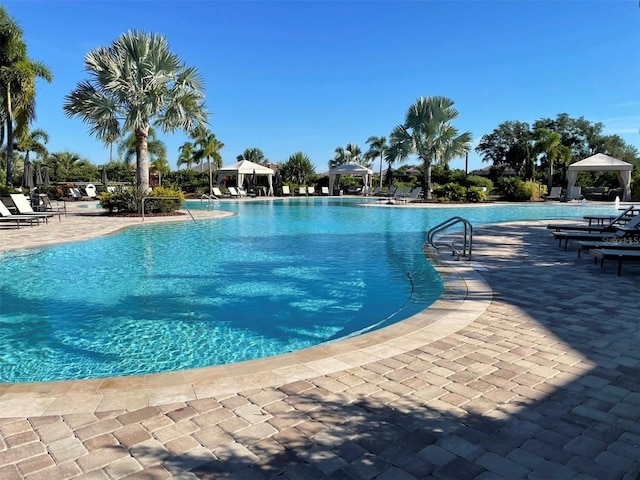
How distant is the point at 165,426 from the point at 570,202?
3363 centimetres

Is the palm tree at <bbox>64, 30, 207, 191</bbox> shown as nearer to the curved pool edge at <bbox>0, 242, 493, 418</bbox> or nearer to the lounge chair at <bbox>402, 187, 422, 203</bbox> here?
the lounge chair at <bbox>402, 187, 422, 203</bbox>

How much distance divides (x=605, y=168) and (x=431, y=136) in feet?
37.5

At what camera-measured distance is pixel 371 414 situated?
9.58 ft

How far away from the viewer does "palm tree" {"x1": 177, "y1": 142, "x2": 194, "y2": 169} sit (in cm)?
5031

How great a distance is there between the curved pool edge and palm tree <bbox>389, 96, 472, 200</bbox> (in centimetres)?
2754

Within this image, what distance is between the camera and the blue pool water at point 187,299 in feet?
16.1

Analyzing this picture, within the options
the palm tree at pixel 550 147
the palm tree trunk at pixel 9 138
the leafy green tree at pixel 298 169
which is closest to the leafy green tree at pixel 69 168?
the palm tree trunk at pixel 9 138

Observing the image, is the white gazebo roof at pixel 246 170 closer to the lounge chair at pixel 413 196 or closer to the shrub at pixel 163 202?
the lounge chair at pixel 413 196

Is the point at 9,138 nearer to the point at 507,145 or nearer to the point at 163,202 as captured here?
the point at 163,202

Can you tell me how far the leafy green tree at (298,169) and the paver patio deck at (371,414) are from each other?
4569 centimetres

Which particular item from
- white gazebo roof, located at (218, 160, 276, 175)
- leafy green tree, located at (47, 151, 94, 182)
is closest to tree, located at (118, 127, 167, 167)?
leafy green tree, located at (47, 151, 94, 182)

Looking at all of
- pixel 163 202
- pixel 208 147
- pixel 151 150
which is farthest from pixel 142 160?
pixel 151 150

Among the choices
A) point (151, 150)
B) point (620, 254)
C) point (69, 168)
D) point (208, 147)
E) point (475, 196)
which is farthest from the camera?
point (69, 168)

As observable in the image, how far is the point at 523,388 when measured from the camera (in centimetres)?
331
